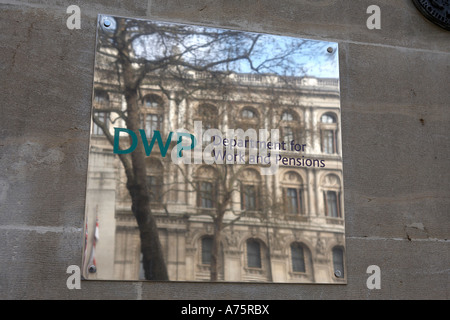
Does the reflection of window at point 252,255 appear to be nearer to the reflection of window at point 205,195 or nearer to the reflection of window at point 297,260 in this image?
the reflection of window at point 297,260

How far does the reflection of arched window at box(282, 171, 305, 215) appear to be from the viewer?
481cm

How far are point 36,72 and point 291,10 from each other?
2608 millimetres

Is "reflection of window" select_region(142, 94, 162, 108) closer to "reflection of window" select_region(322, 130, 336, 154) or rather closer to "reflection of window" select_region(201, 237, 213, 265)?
"reflection of window" select_region(201, 237, 213, 265)

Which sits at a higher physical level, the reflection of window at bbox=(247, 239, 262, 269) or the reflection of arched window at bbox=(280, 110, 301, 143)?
the reflection of arched window at bbox=(280, 110, 301, 143)

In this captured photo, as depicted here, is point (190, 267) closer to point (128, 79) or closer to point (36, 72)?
point (128, 79)

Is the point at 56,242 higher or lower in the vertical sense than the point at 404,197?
lower

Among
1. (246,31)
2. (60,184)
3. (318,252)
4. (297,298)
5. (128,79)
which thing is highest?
(246,31)

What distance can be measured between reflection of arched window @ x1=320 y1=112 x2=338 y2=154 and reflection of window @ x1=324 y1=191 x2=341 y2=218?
16.3 inches

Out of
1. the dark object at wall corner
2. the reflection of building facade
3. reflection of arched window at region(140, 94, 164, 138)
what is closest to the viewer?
the reflection of building facade

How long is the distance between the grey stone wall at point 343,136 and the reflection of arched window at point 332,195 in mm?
116

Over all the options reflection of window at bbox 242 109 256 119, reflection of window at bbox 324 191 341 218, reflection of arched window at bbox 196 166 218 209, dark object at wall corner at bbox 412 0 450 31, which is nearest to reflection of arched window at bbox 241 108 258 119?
reflection of window at bbox 242 109 256 119

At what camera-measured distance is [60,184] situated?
445 centimetres

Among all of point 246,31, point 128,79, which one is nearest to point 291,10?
point 246,31

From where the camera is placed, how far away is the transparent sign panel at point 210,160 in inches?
175
